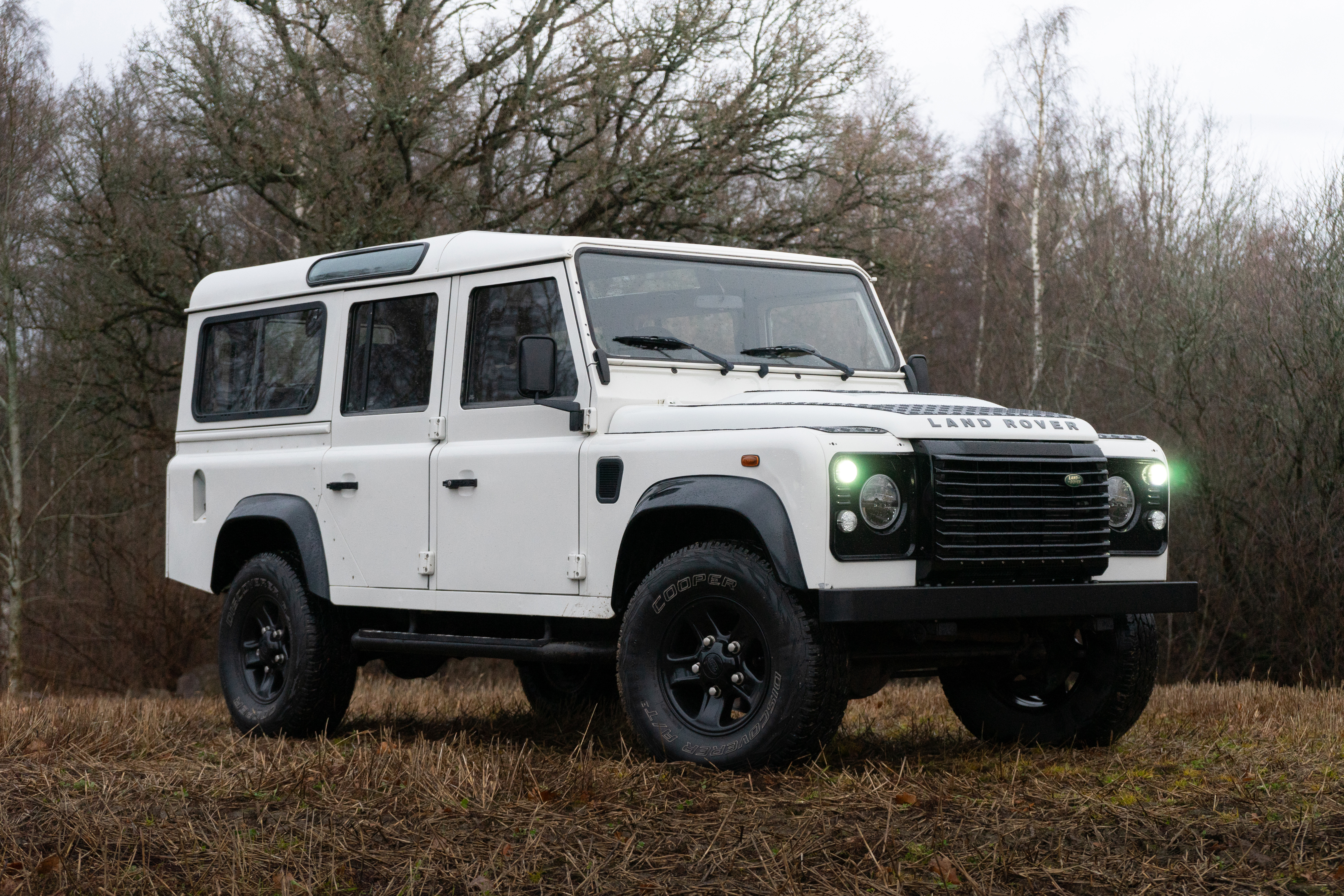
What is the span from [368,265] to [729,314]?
1.94 metres

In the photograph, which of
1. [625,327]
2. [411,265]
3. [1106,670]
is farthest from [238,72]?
[1106,670]

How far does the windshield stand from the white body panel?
0.22ft

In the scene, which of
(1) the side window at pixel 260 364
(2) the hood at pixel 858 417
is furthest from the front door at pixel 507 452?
(1) the side window at pixel 260 364

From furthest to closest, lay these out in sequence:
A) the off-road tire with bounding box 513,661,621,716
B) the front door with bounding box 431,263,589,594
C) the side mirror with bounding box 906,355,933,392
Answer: the off-road tire with bounding box 513,661,621,716 → the side mirror with bounding box 906,355,933,392 → the front door with bounding box 431,263,589,594

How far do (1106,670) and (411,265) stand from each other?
11.9ft

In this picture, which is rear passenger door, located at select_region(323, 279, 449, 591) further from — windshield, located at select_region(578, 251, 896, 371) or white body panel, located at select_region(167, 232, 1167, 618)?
windshield, located at select_region(578, 251, 896, 371)

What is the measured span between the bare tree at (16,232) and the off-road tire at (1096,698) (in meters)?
15.6

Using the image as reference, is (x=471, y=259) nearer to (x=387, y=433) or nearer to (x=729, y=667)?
(x=387, y=433)

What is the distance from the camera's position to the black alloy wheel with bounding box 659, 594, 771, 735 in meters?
5.61

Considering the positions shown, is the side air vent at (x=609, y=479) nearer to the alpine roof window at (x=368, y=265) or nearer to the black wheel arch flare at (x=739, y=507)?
the black wheel arch flare at (x=739, y=507)

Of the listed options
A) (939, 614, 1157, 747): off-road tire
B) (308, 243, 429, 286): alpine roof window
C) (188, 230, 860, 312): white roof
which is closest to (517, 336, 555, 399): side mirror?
(188, 230, 860, 312): white roof

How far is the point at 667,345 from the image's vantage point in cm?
648

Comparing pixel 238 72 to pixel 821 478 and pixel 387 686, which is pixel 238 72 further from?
pixel 821 478

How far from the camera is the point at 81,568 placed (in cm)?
2091
